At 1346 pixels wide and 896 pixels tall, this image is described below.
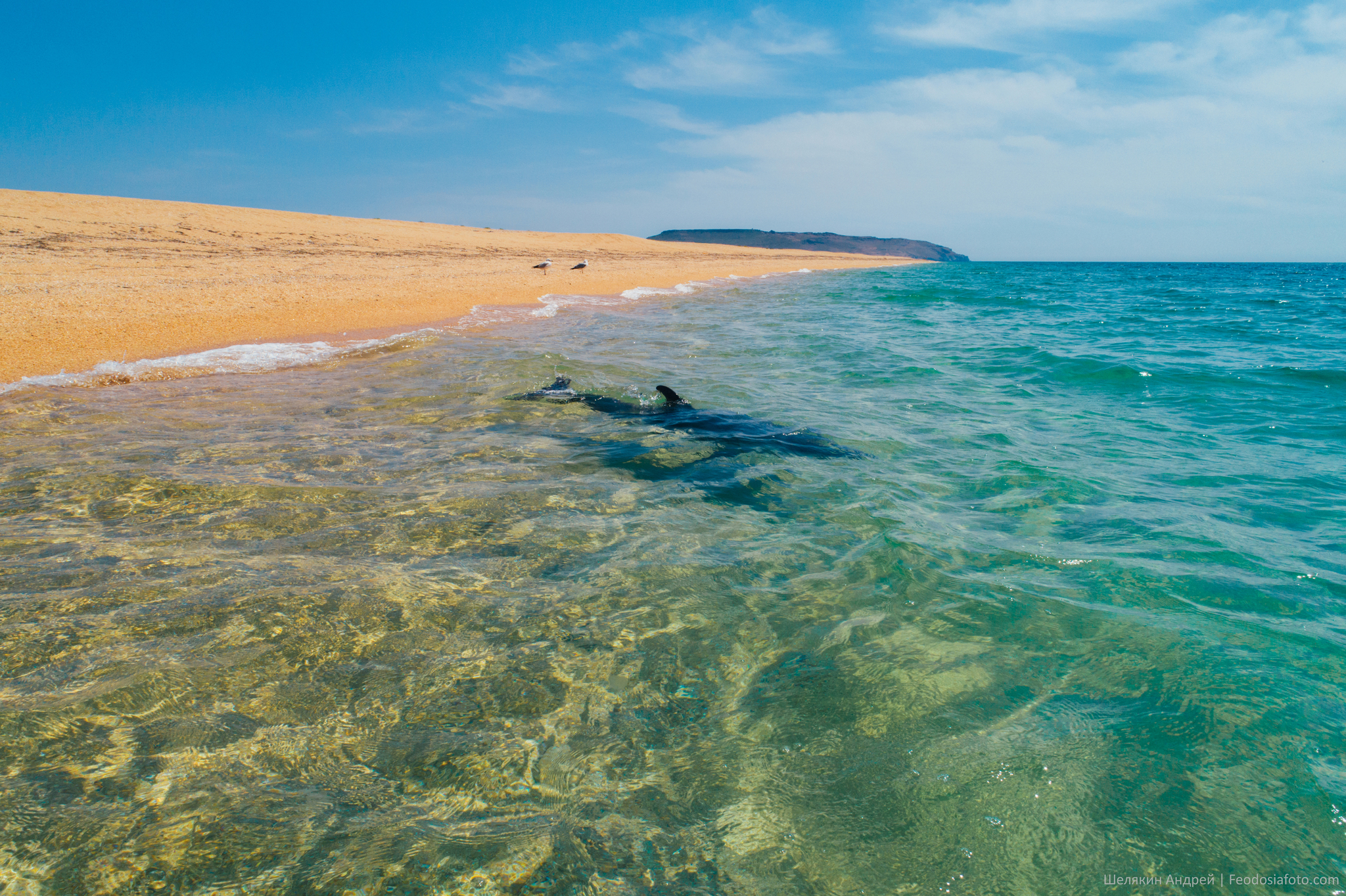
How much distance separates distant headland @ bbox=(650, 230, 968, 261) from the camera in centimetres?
13825

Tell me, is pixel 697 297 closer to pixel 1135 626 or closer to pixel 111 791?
pixel 1135 626

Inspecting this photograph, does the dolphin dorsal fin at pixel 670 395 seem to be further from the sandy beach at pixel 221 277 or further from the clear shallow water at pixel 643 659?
the sandy beach at pixel 221 277

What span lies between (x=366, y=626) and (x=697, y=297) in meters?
17.6

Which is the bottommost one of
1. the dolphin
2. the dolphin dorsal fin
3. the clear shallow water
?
the clear shallow water

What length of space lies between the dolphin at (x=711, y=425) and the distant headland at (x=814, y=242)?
12708 cm

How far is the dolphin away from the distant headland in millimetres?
127084

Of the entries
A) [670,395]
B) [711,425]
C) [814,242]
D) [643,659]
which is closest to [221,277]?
[670,395]

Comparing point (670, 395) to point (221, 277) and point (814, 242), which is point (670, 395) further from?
point (814, 242)

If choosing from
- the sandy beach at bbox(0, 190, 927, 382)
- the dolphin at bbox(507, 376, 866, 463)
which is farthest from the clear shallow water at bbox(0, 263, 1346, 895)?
the sandy beach at bbox(0, 190, 927, 382)

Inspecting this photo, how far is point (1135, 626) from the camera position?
9.29 feet

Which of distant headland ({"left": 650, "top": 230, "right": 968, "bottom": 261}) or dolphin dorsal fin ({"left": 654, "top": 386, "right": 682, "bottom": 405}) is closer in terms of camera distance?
dolphin dorsal fin ({"left": 654, "top": 386, "right": 682, "bottom": 405})

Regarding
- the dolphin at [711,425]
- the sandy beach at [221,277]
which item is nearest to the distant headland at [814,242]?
the sandy beach at [221,277]

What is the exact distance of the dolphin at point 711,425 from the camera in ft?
17.0

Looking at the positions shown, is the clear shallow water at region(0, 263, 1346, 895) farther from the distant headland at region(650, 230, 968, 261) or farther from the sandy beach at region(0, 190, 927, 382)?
the distant headland at region(650, 230, 968, 261)
